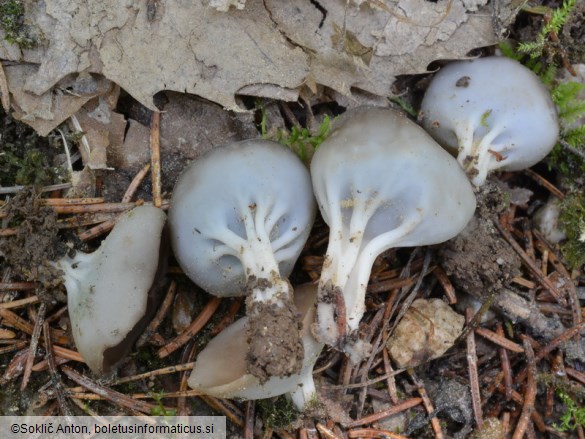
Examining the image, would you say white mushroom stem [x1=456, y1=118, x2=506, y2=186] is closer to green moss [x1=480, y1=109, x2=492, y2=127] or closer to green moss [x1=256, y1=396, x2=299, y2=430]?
green moss [x1=480, y1=109, x2=492, y2=127]

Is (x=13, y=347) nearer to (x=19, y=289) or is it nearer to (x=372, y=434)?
(x=19, y=289)

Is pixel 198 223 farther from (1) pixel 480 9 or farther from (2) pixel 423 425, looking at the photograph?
(1) pixel 480 9

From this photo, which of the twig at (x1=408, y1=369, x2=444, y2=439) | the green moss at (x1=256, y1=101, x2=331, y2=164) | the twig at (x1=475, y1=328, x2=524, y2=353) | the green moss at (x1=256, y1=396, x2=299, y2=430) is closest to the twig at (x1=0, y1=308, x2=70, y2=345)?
the green moss at (x1=256, y1=396, x2=299, y2=430)

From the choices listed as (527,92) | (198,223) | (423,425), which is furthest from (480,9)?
(423,425)

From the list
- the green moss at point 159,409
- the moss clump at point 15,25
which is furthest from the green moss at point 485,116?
the moss clump at point 15,25

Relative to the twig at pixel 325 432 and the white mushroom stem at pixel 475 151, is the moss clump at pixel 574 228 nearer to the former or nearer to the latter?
the white mushroom stem at pixel 475 151
